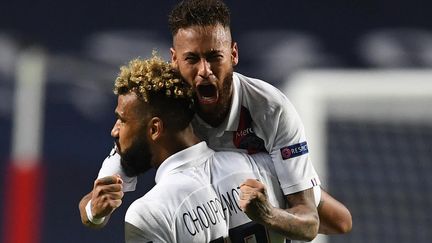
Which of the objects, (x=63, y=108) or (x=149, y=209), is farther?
(x=63, y=108)

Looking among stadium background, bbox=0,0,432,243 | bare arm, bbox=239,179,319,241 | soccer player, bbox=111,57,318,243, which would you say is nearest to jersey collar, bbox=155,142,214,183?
soccer player, bbox=111,57,318,243

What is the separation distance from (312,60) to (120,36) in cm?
84

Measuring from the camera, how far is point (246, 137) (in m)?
2.65

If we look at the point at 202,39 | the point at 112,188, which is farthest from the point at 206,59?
the point at 112,188

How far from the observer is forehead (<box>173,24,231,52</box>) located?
2.46 m

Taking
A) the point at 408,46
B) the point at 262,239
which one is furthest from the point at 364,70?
the point at 262,239

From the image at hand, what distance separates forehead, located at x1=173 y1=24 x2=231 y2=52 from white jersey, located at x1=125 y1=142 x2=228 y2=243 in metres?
0.28

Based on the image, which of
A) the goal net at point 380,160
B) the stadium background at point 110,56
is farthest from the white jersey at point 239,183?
the stadium background at point 110,56

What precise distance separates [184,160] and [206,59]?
29 centimetres

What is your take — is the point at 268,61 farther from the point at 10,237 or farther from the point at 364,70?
→ the point at 10,237

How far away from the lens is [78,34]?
464cm

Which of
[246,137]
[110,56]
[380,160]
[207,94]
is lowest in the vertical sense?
[380,160]

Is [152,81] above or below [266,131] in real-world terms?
above

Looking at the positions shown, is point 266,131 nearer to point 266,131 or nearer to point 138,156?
point 266,131
